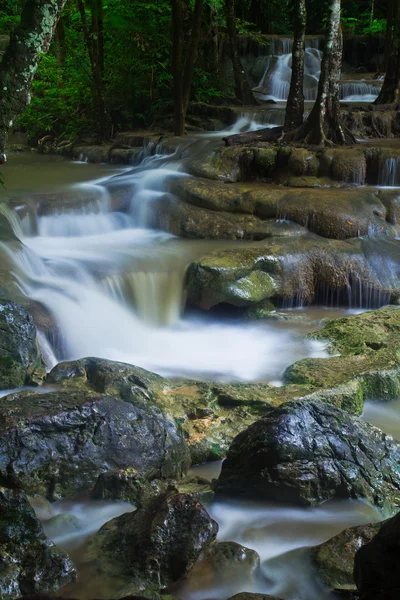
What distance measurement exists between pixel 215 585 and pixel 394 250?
7.28m

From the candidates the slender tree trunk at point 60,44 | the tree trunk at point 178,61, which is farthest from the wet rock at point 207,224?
the slender tree trunk at point 60,44

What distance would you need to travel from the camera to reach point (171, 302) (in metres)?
8.59

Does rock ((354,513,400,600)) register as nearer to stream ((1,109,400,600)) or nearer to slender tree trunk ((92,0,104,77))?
stream ((1,109,400,600))

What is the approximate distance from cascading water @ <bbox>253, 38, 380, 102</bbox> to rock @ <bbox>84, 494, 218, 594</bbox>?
1797 cm

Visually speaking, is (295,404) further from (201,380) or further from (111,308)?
(111,308)

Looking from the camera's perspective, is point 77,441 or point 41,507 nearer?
point 41,507

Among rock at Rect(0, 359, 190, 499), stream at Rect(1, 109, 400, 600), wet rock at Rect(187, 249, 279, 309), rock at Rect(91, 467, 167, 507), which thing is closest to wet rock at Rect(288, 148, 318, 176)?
stream at Rect(1, 109, 400, 600)

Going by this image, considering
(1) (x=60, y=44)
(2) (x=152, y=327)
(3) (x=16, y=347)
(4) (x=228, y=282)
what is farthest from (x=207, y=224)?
(1) (x=60, y=44)

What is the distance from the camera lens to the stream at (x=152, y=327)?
3740mm

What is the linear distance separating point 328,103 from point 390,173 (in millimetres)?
2191

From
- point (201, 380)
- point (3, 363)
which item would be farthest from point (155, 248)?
point (3, 363)

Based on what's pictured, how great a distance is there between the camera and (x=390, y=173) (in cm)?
1168

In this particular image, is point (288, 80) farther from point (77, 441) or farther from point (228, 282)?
point (77, 441)

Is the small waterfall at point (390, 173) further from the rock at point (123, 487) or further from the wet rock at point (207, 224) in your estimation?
the rock at point (123, 487)
